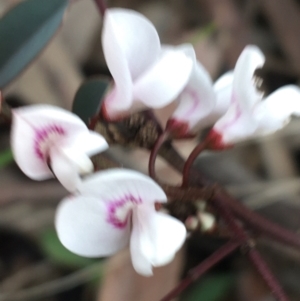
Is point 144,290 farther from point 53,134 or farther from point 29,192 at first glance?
point 53,134

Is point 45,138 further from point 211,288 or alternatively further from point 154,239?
point 211,288

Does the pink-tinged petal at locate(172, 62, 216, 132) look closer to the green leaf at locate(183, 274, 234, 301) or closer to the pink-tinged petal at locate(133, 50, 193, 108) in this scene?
the pink-tinged petal at locate(133, 50, 193, 108)

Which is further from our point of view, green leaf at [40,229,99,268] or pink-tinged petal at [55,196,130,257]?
green leaf at [40,229,99,268]

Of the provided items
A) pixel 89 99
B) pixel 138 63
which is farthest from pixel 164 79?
pixel 89 99

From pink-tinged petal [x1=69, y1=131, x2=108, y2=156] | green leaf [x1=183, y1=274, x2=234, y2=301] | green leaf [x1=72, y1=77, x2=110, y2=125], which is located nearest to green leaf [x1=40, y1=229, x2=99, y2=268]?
green leaf [x1=183, y1=274, x2=234, y2=301]

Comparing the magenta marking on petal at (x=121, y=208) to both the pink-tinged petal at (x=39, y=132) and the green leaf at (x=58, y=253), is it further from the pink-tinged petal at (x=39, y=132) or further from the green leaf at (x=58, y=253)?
the green leaf at (x=58, y=253)

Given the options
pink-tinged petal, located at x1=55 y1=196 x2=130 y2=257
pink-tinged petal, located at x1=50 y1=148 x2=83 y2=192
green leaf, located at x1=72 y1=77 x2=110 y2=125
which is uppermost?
pink-tinged petal, located at x1=50 y1=148 x2=83 y2=192
